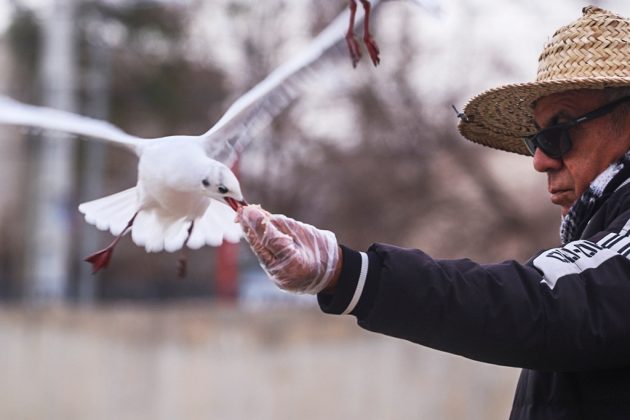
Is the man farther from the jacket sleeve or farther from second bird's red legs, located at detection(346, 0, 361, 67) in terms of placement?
second bird's red legs, located at detection(346, 0, 361, 67)

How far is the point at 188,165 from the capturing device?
7.78ft

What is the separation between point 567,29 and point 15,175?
2355 centimetres

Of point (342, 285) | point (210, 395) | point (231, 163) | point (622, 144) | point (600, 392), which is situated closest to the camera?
point (342, 285)

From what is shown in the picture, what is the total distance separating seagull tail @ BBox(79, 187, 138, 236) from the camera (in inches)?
115

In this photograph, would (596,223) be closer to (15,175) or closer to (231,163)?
(231,163)

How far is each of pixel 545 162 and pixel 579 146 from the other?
79 mm

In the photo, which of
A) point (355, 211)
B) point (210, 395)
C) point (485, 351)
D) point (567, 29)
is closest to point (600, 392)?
point (485, 351)

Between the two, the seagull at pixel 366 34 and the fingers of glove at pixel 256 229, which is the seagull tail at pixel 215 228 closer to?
the seagull at pixel 366 34

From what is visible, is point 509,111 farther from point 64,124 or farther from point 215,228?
point 64,124

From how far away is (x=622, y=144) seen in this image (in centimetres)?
217

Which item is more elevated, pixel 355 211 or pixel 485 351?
pixel 355 211

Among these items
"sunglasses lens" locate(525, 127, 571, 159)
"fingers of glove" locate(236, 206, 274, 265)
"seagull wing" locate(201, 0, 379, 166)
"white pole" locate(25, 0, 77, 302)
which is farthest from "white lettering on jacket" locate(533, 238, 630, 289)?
"white pole" locate(25, 0, 77, 302)

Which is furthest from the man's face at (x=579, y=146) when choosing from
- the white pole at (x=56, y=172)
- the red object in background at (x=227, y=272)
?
the white pole at (x=56, y=172)

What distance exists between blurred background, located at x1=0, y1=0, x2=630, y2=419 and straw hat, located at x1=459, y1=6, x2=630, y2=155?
30 cm
